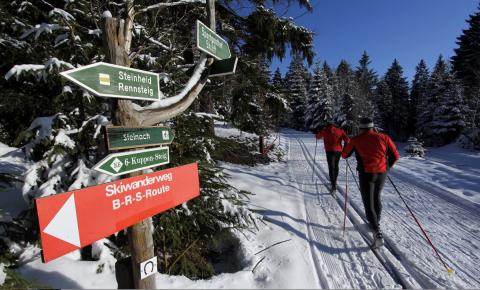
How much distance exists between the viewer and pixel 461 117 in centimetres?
3384

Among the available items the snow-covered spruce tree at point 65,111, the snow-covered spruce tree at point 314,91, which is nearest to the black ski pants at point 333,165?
the snow-covered spruce tree at point 65,111

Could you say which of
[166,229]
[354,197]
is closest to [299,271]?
[166,229]

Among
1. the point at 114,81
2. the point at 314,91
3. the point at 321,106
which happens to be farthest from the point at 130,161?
the point at 314,91

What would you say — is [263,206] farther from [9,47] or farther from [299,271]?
[9,47]

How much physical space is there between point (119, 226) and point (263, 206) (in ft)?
14.8

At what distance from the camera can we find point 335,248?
455 centimetres

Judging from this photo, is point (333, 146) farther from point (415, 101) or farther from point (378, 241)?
point (415, 101)

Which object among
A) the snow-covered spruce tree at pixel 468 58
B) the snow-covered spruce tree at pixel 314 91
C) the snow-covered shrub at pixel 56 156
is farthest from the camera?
the snow-covered spruce tree at pixel 314 91

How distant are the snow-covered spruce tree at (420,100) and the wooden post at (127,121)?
4343cm

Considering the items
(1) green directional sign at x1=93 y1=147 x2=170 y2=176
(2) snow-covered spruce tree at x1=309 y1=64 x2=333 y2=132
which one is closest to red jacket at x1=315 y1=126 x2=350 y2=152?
(1) green directional sign at x1=93 y1=147 x2=170 y2=176

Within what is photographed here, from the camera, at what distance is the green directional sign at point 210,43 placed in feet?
11.0

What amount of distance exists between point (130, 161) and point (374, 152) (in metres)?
4.02

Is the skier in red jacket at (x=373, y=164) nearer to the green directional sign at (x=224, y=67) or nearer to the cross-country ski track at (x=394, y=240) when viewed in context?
the cross-country ski track at (x=394, y=240)

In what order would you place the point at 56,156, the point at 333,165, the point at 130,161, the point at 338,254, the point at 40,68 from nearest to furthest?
the point at 130,161
the point at 40,68
the point at 56,156
the point at 338,254
the point at 333,165
